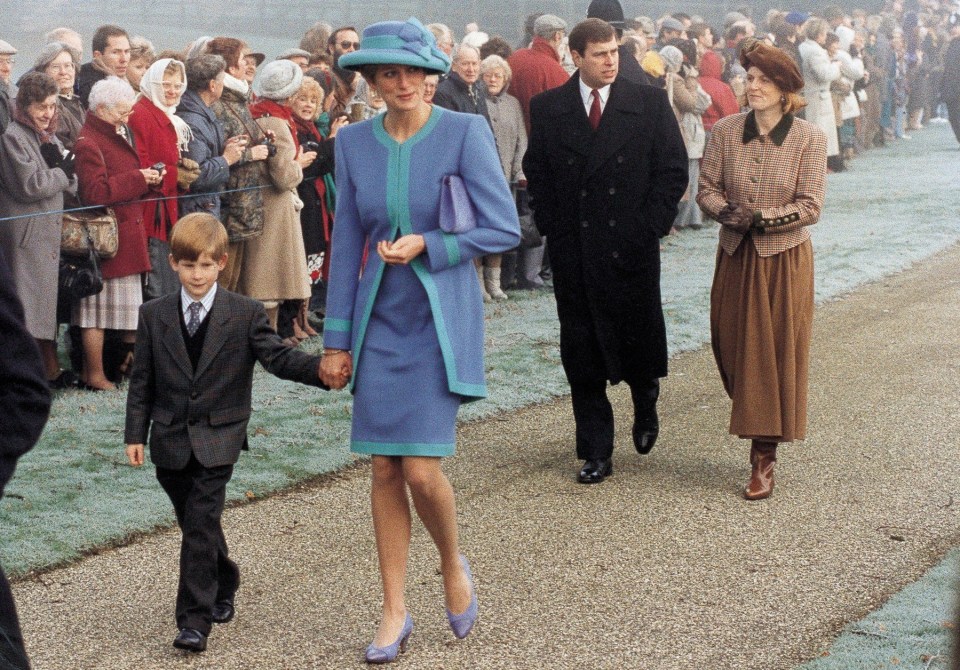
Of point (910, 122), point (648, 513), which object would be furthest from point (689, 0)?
point (648, 513)

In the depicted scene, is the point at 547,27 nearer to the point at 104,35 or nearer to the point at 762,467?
the point at 104,35

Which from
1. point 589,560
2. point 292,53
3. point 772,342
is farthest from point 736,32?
point 589,560

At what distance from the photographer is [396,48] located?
4586 mm

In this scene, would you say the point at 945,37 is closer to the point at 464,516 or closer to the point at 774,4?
the point at 774,4

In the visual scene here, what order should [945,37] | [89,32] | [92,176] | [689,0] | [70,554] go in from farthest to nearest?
[945,37]
[689,0]
[89,32]
[92,176]
[70,554]

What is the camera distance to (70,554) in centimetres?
582

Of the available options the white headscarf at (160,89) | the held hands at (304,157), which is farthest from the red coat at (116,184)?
the held hands at (304,157)

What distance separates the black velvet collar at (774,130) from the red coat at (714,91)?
1008 cm

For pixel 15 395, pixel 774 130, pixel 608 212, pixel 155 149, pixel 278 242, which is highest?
pixel 774 130

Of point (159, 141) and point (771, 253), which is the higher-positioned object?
point (159, 141)

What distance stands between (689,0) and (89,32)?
49.8 ft

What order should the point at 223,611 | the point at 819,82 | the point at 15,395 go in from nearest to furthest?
the point at 15,395 < the point at 223,611 < the point at 819,82

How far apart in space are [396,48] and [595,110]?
242 cm

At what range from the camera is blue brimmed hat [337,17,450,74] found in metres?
4.57
